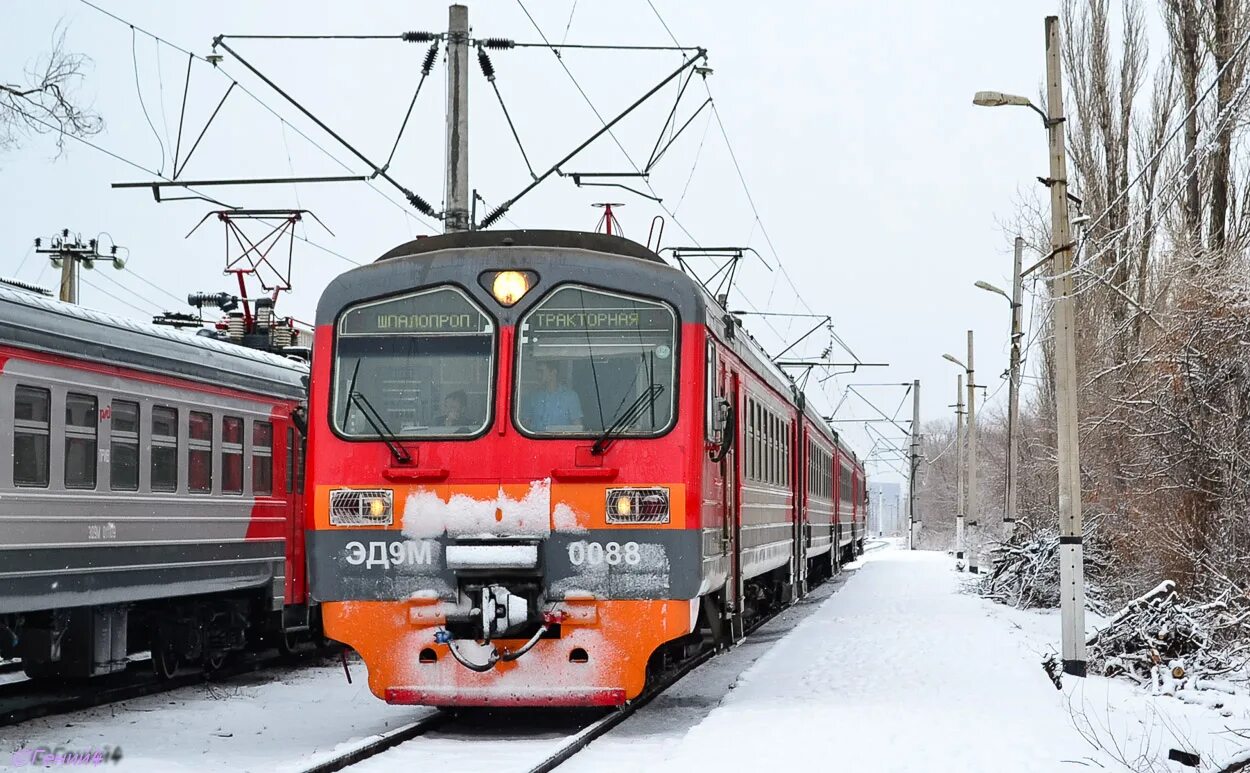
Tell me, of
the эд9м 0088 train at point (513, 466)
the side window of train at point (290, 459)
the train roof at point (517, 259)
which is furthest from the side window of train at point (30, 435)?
the side window of train at point (290, 459)

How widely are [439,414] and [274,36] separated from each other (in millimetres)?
6052

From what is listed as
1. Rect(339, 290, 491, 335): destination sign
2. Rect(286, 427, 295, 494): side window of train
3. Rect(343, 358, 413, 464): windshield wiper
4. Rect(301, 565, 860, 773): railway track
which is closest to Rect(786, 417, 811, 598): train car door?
Rect(286, 427, 295, 494): side window of train

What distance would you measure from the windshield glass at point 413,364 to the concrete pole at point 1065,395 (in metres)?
6.11

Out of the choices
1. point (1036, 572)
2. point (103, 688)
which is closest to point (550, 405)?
point (103, 688)

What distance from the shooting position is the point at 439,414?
32.3ft

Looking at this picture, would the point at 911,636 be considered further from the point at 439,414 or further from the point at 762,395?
the point at 439,414

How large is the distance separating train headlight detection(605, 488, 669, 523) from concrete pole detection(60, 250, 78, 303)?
25084mm

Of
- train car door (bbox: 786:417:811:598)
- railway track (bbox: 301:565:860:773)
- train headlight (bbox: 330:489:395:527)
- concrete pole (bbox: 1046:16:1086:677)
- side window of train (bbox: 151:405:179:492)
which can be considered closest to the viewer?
railway track (bbox: 301:565:860:773)

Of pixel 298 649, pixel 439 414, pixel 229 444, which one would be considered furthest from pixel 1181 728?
pixel 298 649

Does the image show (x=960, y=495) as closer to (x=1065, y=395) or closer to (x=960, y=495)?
(x=960, y=495)

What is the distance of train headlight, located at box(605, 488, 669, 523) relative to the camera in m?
9.52

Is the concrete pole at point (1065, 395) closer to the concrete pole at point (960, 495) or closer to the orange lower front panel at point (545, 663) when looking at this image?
the orange lower front panel at point (545, 663)

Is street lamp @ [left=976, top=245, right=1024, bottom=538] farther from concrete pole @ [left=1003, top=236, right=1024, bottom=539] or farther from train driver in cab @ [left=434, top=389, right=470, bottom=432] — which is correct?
train driver in cab @ [left=434, top=389, right=470, bottom=432]

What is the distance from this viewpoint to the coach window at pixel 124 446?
11.5 m
